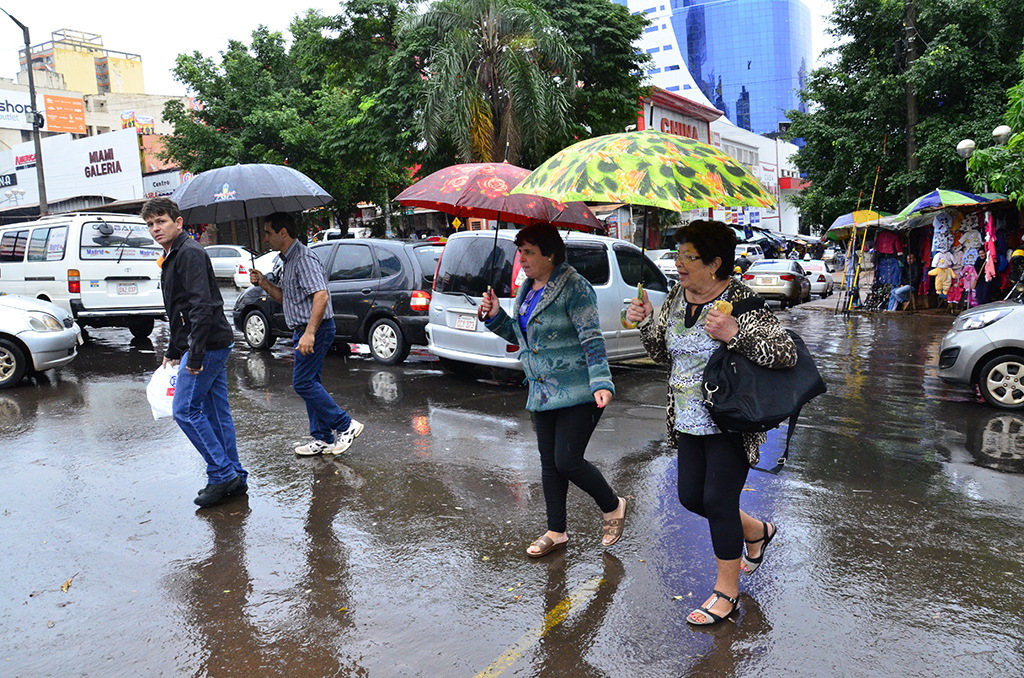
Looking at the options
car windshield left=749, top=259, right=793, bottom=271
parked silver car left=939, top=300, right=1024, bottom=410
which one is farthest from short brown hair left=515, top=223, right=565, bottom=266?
car windshield left=749, top=259, right=793, bottom=271

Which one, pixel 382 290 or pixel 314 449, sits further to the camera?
pixel 382 290

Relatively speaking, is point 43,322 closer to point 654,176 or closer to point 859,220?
point 654,176

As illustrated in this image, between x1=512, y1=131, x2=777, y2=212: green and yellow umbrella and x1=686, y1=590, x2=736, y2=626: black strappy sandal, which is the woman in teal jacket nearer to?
x1=512, y1=131, x2=777, y2=212: green and yellow umbrella

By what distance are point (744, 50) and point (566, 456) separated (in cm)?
13800

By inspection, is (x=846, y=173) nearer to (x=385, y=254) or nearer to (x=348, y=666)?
(x=385, y=254)

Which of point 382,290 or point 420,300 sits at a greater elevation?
point 382,290

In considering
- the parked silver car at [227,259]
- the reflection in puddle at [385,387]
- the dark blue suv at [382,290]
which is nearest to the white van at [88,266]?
the dark blue suv at [382,290]

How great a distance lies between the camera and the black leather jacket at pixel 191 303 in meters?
4.87

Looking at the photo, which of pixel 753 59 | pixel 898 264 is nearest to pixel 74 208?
pixel 898 264

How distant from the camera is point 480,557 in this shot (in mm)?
4336

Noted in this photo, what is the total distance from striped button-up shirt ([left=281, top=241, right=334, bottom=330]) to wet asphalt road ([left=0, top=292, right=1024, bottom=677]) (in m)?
1.23

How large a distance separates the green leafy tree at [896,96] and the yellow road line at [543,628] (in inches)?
694

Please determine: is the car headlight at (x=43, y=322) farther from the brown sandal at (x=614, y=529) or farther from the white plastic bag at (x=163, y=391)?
the brown sandal at (x=614, y=529)

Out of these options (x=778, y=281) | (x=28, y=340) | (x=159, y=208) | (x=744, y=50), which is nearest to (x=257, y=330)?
(x=28, y=340)
